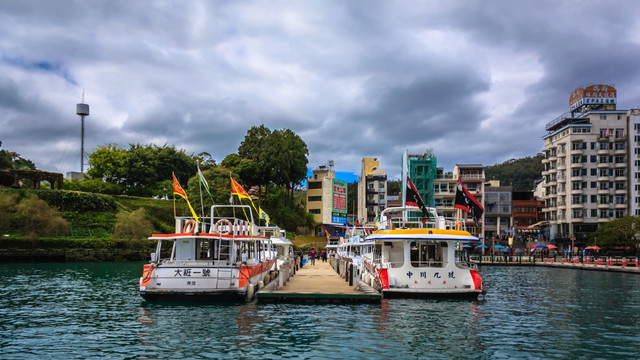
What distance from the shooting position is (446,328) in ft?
A: 72.0

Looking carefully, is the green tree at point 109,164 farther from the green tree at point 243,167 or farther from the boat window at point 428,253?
the boat window at point 428,253

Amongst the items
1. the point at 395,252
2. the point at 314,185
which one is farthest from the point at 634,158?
the point at 395,252

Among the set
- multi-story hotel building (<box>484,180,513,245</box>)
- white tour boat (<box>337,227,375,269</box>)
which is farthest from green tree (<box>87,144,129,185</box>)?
multi-story hotel building (<box>484,180,513,245</box>)

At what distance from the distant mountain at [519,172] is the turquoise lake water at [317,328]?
441 ft

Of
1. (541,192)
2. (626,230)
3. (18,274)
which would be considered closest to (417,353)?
(18,274)

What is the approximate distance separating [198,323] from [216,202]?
5972cm

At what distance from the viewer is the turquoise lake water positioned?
17.6 meters

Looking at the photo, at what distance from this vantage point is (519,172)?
168m

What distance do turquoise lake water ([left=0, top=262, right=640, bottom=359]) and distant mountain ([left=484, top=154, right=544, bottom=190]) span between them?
134461 millimetres

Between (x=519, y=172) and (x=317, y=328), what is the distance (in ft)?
520

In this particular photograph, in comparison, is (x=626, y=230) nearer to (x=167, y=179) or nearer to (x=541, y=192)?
(x=541, y=192)

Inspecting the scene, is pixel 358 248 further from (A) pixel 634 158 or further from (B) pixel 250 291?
(A) pixel 634 158

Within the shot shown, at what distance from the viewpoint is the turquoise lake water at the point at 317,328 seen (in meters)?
17.6

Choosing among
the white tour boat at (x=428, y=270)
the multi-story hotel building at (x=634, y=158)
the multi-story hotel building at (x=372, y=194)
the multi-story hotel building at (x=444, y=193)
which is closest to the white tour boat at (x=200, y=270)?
the white tour boat at (x=428, y=270)
